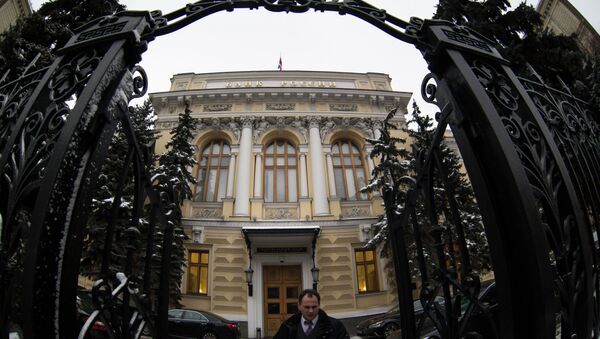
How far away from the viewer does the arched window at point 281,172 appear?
1659 cm

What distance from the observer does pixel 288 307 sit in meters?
14.5

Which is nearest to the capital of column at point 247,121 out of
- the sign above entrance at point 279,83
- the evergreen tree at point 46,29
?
the sign above entrance at point 279,83

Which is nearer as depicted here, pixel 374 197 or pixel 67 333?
pixel 67 333

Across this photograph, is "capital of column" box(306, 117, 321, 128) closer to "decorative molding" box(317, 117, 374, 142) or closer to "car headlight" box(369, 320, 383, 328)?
"decorative molding" box(317, 117, 374, 142)


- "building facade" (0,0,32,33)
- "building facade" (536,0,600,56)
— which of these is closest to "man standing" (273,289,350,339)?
"building facade" (536,0,600,56)

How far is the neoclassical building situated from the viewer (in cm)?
1429

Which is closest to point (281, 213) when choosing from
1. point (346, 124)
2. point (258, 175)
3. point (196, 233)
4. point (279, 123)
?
point (258, 175)

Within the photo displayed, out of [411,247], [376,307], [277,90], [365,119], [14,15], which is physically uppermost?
[277,90]

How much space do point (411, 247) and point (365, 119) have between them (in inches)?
372

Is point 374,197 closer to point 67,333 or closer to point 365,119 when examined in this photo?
point 365,119

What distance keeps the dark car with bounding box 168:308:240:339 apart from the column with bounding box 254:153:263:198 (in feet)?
21.3

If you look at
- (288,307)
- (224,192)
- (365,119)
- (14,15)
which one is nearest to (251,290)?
(288,307)

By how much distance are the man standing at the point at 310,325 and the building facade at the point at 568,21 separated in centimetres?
939

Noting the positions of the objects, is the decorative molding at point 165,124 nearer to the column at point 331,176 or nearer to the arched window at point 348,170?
the column at point 331,176
